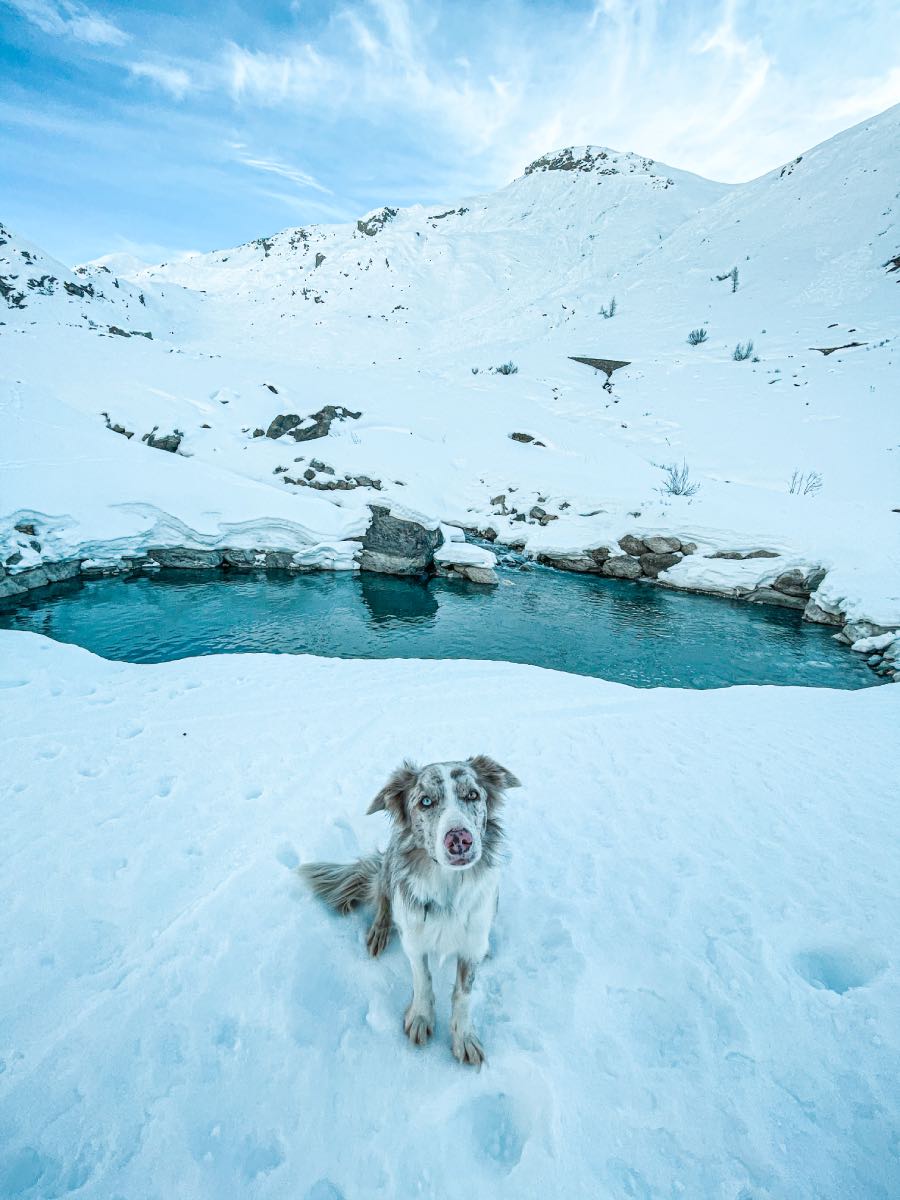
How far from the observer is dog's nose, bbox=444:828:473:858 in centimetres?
209

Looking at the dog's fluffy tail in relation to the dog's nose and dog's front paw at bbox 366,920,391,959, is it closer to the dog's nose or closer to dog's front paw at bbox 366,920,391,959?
dog's front paw at bbox 366,920,391,959

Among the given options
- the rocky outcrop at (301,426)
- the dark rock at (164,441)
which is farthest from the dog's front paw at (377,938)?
the rocky outcrop at (301,426)

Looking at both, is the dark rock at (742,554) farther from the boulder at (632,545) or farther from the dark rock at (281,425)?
the dark rock at (281,425)

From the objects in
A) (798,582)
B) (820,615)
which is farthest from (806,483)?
(820,615)

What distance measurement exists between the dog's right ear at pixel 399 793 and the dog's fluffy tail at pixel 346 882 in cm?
64

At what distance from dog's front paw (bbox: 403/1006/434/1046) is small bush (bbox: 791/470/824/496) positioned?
65.0 ft

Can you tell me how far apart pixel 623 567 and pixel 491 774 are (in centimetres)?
1431

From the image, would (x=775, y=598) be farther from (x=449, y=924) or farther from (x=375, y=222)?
(x=375, y=222)

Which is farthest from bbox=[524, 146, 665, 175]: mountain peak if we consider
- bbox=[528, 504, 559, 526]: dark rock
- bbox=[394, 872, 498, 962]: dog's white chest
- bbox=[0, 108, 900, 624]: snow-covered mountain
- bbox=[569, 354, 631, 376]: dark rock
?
bbox=[394, 872, 498, 962]: dog's white chest

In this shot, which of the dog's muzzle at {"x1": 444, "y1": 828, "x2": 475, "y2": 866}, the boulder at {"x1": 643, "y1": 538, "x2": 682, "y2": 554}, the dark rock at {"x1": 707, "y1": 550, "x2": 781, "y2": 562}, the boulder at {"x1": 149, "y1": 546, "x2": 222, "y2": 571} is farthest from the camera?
the boulder at {"x1": 643, "y1": 538, "x2": 682, "y2": 554}

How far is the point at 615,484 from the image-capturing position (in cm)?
1903

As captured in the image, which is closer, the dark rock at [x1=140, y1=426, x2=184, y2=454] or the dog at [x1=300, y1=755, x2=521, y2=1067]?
the dog at [x1=300, y1=755, x2=521, y2=1067]

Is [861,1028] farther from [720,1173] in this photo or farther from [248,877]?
[248,877]

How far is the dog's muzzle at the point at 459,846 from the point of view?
6.83 ft
